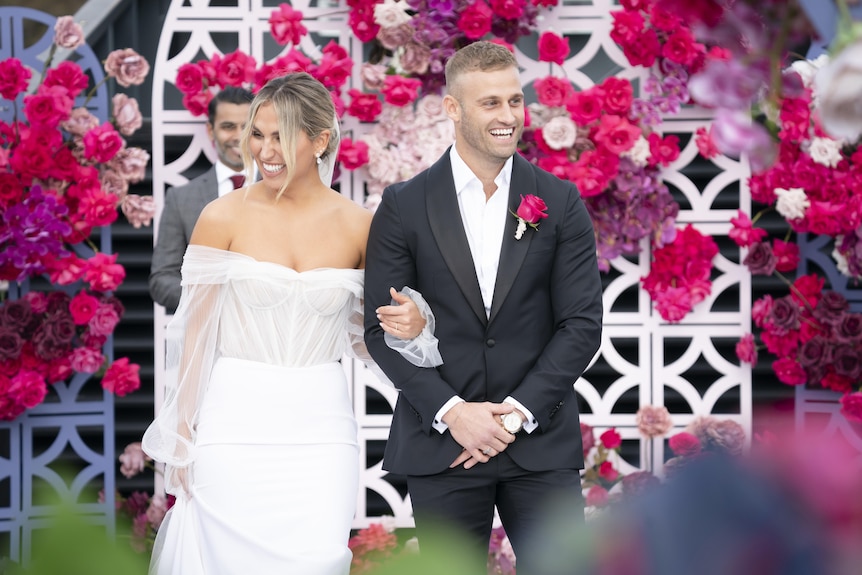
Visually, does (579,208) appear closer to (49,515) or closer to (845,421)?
(845,421)

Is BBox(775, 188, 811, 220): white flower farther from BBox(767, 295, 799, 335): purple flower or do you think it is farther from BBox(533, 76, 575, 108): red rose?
BBox(533, 76, 575, 108): red rose

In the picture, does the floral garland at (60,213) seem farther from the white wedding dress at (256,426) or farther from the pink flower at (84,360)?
the white wedding dress at (256,426)

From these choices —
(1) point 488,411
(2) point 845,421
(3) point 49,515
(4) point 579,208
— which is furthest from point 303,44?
(3) point 49,515

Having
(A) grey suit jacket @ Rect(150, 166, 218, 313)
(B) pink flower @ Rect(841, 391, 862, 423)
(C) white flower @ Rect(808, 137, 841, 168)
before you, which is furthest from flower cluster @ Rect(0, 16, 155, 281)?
(B) pink flower @ Rect(841, 391, 862, 423)

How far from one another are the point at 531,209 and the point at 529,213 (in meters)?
0.01

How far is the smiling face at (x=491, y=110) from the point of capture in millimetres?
3354

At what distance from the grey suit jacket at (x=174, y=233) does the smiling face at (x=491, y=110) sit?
70.9 inches

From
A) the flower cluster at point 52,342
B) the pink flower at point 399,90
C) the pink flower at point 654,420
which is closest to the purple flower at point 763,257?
the pink flower at point 654,420

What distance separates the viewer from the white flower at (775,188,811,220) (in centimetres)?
506

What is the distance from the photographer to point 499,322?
3330 mm

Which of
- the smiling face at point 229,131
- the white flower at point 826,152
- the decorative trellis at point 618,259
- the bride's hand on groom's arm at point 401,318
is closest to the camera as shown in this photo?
the bride's hand on groom's arm at point 401,318

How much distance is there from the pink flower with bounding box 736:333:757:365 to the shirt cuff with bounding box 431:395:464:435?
242cm

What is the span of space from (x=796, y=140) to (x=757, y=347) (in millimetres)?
1044

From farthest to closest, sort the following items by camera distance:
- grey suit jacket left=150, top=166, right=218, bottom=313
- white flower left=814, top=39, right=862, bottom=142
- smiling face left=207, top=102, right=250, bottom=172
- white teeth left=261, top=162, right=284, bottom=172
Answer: smiling face left=207, top=102, right=250, bottom=172
grey suit jacket left=150, top=166, right=218, bottom=313
white teeth left=261, top=162, right=284, bottom=172
white flower left=814, top=39, right=862, bottom=142
